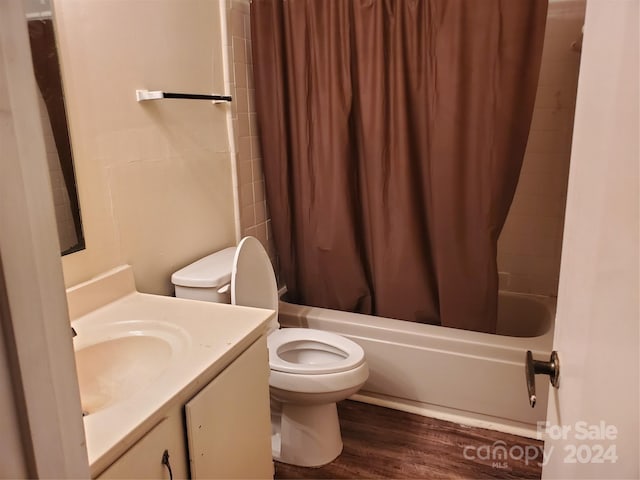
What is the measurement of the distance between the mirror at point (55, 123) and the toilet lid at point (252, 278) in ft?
1.74

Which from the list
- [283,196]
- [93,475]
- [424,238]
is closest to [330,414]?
[424,238]

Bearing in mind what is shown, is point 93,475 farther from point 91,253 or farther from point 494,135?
point 494,135

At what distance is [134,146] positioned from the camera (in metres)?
1.78

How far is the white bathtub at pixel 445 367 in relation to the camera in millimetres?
2133

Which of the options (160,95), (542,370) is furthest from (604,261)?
(160,95)

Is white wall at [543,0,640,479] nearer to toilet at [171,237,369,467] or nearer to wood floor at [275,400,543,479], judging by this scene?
toilet at [171,237,369,467]

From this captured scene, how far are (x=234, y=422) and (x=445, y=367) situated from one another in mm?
1177

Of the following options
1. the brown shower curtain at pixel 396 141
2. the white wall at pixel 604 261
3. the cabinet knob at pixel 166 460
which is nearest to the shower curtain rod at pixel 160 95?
the brown shower curtain at pixel 396 141

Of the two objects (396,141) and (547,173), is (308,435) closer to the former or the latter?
(396,141)

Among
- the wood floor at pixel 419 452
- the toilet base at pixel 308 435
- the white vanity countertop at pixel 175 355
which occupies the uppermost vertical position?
the white vanity countertop at pixel 175 355

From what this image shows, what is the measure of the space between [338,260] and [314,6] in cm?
119

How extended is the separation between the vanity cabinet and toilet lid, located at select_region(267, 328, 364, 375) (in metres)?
0.41

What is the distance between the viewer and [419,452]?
81.8 inches

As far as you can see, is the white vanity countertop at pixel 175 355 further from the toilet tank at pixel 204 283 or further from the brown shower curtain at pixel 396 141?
the brown shower curtain at pixel 396 141
